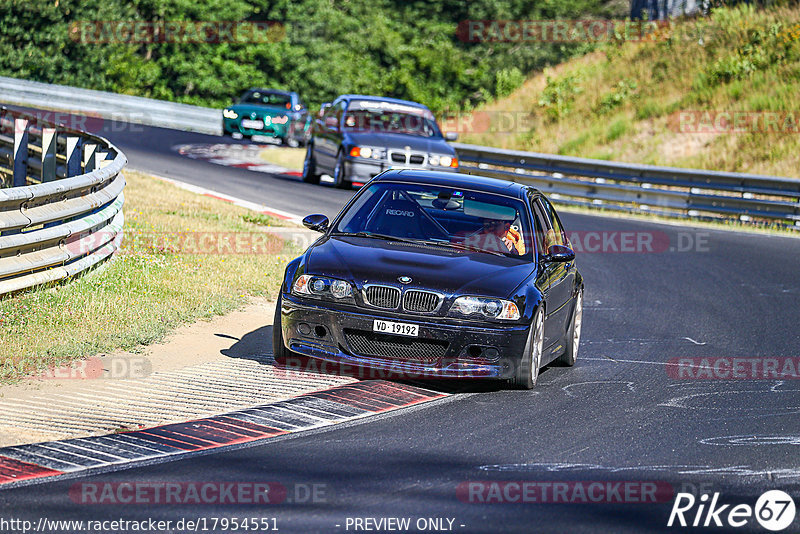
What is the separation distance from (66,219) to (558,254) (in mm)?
4932

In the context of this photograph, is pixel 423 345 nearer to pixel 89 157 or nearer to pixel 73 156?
pixel 89 157

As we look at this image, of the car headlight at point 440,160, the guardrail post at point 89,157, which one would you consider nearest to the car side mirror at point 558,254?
the guardrail post at point 89,157

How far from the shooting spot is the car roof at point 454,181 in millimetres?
9828

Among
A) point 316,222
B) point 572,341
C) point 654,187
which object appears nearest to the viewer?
point 316,222

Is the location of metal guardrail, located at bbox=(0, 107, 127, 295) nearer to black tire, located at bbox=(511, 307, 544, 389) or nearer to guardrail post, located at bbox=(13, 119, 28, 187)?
guardrail post, located at bbox=(13, 119, 28, 187)

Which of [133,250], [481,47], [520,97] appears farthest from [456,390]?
[481,47]

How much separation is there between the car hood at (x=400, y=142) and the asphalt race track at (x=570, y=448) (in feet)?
29.2

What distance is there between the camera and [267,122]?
3538cm

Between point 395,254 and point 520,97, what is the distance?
28471 millimetres

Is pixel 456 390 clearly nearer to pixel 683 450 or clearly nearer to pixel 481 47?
pixel 683 450

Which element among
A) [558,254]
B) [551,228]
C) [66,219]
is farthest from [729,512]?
[66,219]

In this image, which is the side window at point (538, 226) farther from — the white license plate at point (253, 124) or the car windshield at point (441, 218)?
the white license plate at point (253, 124)

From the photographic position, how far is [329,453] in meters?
6.66

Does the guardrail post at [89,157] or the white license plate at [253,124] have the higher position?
the guardrail post at [89,157]
